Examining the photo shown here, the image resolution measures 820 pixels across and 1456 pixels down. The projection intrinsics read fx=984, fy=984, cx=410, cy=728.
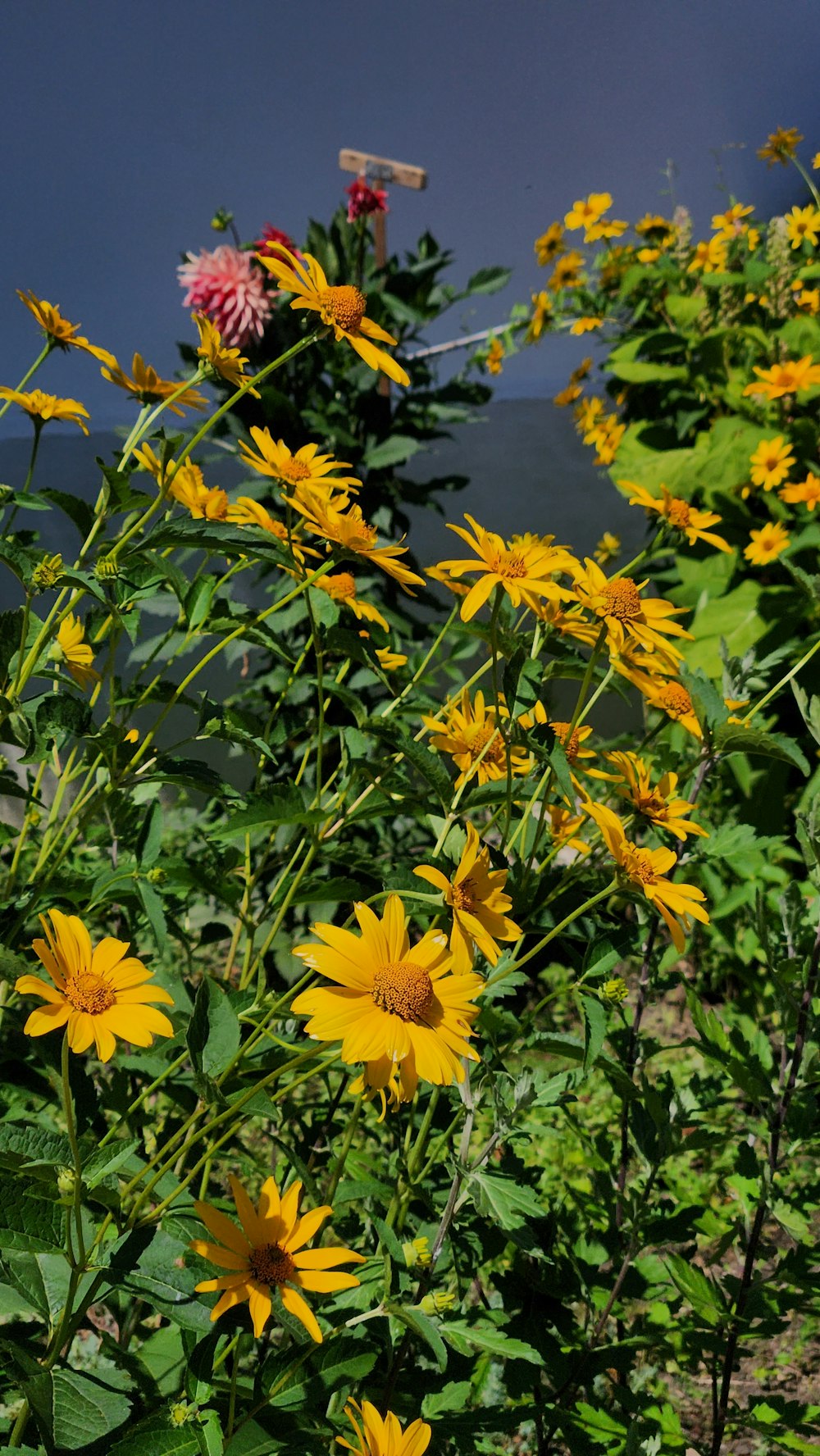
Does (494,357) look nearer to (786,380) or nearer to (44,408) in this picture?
(786,380)

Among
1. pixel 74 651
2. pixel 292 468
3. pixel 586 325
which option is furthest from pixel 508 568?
pixel 586 325

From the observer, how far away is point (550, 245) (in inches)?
124

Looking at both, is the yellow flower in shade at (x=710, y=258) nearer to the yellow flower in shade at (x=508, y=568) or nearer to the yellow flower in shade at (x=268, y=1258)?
the yellow flower in shade at (x=508, y=568)

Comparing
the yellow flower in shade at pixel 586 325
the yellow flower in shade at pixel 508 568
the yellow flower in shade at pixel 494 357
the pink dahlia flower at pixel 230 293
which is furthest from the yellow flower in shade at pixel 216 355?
the yellow flower in shade at pixel 586 325

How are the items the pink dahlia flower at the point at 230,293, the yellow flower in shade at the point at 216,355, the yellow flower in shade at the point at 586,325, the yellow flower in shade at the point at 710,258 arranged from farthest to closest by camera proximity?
the yellow flower in shade at the point at 586,325, the yellow flower in shade at the point at 710,258, the pink dahlia flower at the point at 230,293, the yellow flower in shade at the point at 216,355

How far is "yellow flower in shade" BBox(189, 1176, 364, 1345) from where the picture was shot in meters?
0.52

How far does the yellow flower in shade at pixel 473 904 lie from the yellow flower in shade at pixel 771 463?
180cm

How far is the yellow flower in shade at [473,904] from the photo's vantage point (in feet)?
1.80

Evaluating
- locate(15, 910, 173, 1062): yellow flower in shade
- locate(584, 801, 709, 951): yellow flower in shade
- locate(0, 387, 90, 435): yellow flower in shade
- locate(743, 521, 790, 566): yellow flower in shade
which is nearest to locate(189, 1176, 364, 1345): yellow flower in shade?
locate(15, 910, 173, 1062): yellow flower in shade

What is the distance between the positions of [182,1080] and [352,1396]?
0.28 metres

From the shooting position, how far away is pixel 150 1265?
57cm

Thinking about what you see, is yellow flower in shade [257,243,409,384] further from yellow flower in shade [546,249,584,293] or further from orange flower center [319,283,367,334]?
yellow flower in shade [546,249,584,293]

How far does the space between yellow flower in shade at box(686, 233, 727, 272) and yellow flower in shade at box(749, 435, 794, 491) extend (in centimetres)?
96

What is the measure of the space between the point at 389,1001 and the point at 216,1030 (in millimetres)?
135
